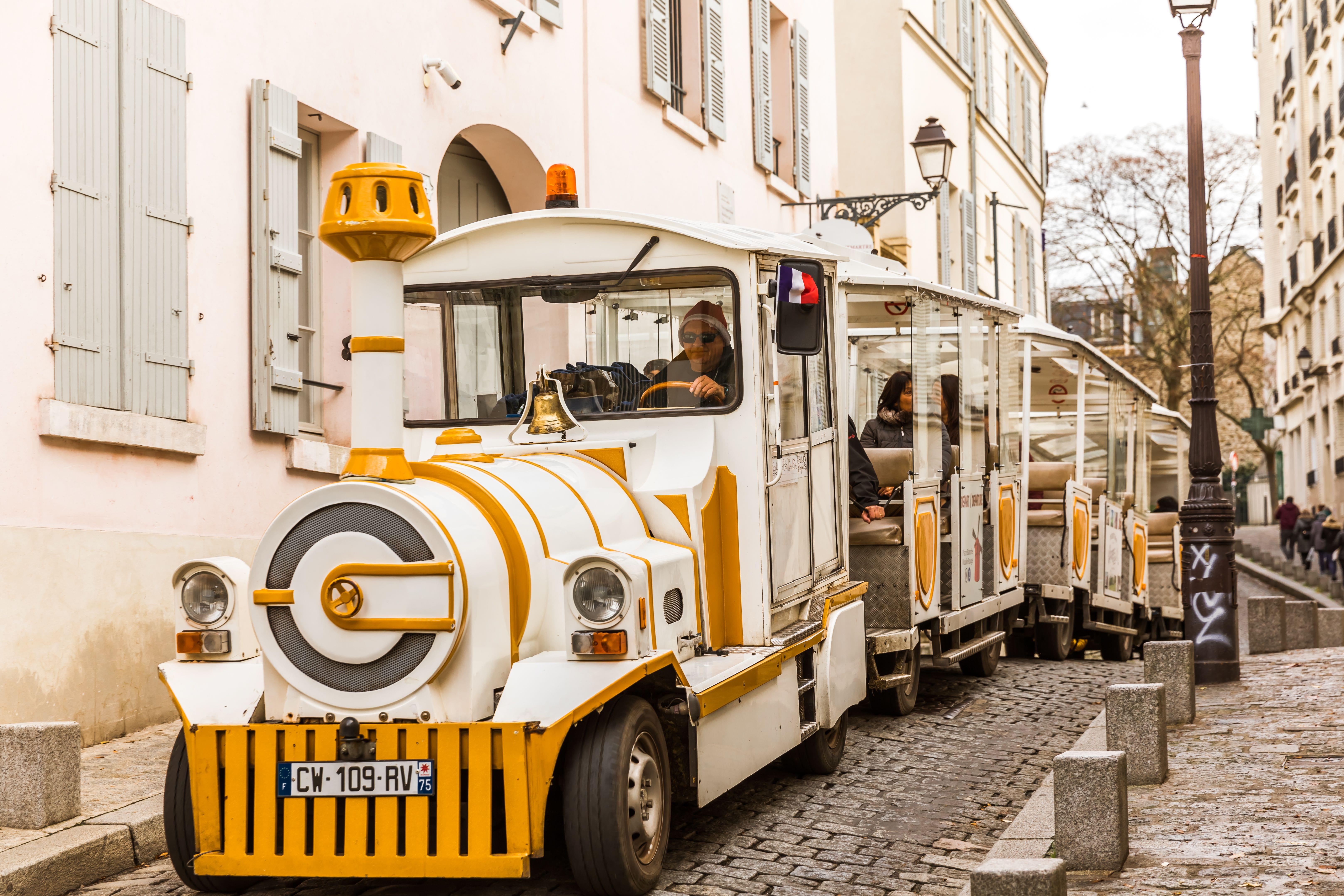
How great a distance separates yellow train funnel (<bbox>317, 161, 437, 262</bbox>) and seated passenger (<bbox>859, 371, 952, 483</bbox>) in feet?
17.7

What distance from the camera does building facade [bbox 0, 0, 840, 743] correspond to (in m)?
7.93

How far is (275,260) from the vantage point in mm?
9727

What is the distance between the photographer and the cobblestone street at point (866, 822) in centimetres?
589

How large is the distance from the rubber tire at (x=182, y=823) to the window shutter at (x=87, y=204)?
3.15m

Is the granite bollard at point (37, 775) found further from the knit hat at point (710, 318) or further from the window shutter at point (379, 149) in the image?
the window shutter at point (379, 149)

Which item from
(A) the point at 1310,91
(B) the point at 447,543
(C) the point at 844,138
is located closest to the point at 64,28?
(B) the point at 447,543

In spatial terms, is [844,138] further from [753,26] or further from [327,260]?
[327,260]

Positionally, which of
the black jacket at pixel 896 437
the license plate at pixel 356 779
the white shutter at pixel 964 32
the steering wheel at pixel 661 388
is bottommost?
the license plate at pixel 356 779

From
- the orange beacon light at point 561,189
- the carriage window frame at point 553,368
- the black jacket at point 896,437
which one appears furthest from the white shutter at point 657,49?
the carriage window frame at point 553,368

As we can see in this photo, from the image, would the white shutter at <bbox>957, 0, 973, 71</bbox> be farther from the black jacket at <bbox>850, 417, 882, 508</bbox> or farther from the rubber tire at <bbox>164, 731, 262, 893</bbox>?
the rubber tire at <bbox>164, 731, 262, 893</bbox>

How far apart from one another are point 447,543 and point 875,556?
4.67 metres

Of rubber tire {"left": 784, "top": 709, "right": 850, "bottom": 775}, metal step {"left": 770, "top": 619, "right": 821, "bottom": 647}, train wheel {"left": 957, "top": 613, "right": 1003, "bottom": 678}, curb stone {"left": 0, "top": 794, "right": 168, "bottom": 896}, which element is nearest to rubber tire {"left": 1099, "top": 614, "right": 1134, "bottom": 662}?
train wheel {"left": 957, "top": 613, "right": 1003, "bottom": 678}

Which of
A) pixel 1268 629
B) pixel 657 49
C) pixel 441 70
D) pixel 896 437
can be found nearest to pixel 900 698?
pixel 896 437

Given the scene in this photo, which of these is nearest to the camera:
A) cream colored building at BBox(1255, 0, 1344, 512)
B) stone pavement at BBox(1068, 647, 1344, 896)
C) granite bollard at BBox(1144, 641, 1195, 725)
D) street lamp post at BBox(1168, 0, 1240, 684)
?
stone pavement at BBox(1068, 647, 1344, 896)
